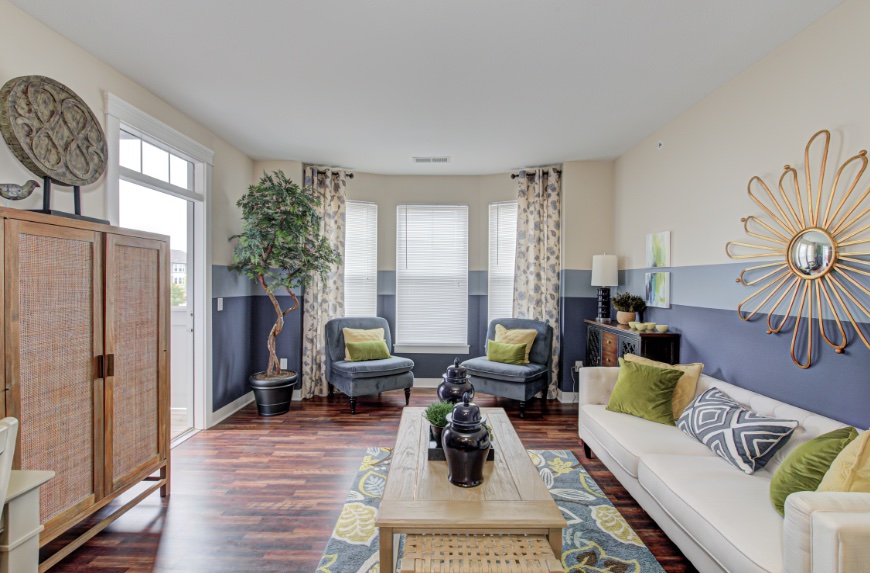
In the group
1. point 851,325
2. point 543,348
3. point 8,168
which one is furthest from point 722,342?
point 8,168

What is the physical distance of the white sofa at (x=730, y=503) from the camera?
51.3 inches

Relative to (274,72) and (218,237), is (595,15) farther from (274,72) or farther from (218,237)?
(218,237)

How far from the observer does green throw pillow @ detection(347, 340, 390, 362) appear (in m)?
4.71

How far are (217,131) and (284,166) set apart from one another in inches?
38.6

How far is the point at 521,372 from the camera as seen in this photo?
4332mm

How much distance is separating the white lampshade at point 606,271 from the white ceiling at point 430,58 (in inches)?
49.3

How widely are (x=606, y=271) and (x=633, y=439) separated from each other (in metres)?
2.32

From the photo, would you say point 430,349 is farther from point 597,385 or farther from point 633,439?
point 633,439

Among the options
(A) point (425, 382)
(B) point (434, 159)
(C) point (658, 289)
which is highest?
(B) point (434, 159)

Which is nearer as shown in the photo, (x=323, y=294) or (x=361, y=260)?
(x=323, y=294)

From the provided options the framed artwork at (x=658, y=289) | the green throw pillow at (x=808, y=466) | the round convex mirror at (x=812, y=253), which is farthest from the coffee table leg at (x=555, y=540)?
the framed artwork at (x=658, y=289)

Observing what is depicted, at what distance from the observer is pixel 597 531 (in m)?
2.34

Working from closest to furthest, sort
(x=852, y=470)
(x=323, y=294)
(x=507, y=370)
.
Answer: (x=852, y=470) → (x=507, y=370) → (x=323, y=294)

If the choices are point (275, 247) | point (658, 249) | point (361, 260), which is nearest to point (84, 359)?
point (275, 247)
